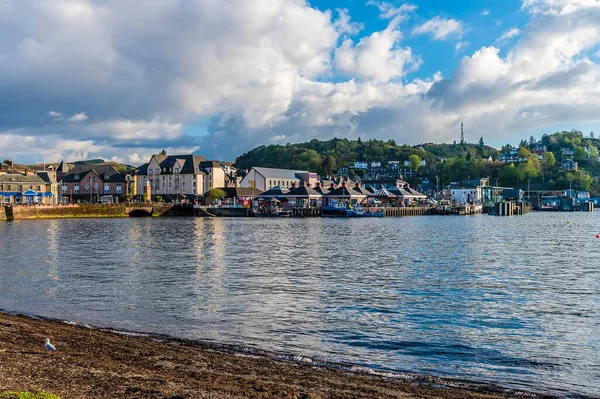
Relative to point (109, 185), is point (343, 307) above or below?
below

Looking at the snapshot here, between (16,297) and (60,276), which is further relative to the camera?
(60,276)

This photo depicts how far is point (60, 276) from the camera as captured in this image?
97.9ft

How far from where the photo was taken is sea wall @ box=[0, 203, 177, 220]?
95.6 metres

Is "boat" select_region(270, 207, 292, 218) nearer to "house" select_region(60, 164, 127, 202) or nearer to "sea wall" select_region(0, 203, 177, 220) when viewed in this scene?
"sea wall" select_region(0, 203, 177, 220)

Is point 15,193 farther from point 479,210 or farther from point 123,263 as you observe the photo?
point 479,210

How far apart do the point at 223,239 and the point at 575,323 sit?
41969 millimetres

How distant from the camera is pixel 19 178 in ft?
373

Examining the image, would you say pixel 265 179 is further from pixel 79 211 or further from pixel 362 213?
pixel 79 211

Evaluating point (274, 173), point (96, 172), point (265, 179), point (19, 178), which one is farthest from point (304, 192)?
point (19, 178)

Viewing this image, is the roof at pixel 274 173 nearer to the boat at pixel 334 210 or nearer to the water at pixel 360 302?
the boat at pixel 334 210

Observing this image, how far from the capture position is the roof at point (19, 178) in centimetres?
11119

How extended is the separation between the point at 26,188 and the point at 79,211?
14373 millimetres

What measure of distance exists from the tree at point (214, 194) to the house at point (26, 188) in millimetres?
35833

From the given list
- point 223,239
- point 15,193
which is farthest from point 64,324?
point 15,193
